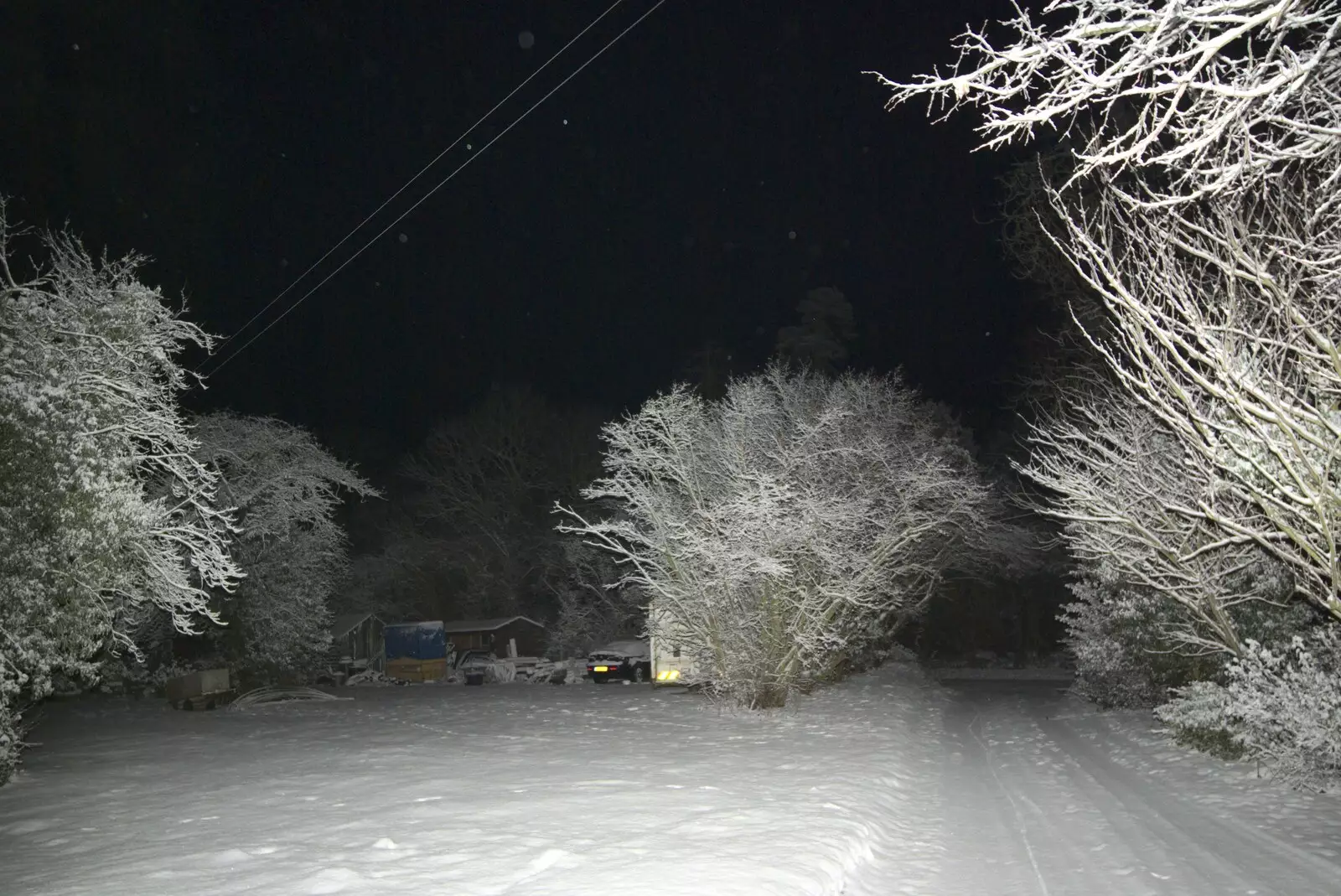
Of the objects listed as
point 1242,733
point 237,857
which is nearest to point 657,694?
point 1242,733

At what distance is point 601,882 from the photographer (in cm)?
685

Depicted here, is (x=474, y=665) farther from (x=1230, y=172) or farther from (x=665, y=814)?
(x=1230, y=172)

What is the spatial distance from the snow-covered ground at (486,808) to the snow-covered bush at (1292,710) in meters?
3.76

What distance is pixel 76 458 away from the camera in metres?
12.5

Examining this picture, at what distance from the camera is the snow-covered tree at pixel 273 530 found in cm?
2789

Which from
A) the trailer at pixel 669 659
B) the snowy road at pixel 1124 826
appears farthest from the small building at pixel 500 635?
the snowy road at pixel 1124 826

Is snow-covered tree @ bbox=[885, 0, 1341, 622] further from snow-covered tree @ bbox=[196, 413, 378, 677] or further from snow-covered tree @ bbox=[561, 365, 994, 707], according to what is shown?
snow-covered tree @ bbox=[196, 413, 378, 677]

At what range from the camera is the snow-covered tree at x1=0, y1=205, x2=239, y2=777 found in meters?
11.8

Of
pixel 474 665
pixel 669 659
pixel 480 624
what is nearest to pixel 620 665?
pixel 669 659

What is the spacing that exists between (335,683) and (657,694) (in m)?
18.0

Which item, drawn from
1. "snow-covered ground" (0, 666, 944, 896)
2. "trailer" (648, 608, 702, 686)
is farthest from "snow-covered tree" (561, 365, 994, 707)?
"snow-covered ground" (0, 666, 944, 896)

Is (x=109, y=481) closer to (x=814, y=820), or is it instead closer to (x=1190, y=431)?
(x=814, y=820)

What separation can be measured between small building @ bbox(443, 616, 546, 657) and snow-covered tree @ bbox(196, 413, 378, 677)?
17059 mm

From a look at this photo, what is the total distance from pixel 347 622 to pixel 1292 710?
138ft
